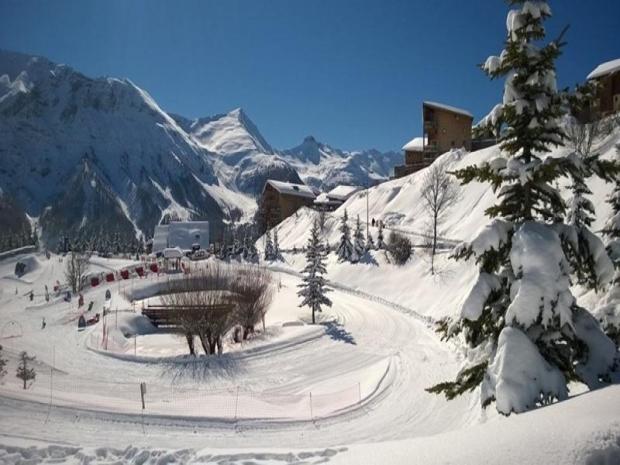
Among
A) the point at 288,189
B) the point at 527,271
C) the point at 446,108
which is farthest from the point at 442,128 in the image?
the point at 527,271

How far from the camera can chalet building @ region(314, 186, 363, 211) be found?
9350 centimetres

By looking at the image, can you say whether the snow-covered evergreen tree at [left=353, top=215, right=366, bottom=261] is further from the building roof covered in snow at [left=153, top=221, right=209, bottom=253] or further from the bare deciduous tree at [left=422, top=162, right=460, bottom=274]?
the building roof covered in snow at [left=153, top=221, right=209, bottom=253]

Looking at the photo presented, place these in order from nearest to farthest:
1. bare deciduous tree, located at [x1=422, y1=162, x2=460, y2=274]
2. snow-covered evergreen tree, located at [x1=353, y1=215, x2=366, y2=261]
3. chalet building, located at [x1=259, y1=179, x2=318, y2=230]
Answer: bare deciduous tree, located at [x1=422, y1=162, x2=460, y2=274] < snow-covered evergreen tree, located at [x1=353, y1=215, x2=366, y2=261] < chalet building, located at [x1=259, y1=179, x2=318, y2=230]

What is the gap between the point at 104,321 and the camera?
1487 inches

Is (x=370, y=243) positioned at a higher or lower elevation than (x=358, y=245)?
higher

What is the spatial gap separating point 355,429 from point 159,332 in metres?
33.1

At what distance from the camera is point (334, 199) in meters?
97.8

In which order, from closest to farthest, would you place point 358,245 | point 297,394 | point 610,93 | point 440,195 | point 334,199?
1. point 297,394
2. point 610,93
3. point 358,245
4. point 440,195
5. point 334,199

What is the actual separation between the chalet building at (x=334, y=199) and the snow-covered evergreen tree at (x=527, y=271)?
82762mm

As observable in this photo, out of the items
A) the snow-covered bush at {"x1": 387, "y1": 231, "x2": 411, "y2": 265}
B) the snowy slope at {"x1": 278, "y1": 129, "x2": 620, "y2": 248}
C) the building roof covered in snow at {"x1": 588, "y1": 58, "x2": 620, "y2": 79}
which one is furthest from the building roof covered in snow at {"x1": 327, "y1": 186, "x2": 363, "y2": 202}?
the building roof covered in snow at {"x1": 588, "y1": 58, "x2": 620, "y2": 79}

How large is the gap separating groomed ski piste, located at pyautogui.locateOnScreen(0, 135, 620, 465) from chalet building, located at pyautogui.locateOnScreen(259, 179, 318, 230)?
→ 48771mm

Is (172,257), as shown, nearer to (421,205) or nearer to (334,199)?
(334,199)

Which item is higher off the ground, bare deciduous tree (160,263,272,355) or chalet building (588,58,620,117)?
chalet building (588,58,620,117)

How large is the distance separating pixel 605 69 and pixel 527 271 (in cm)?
5963
